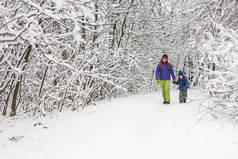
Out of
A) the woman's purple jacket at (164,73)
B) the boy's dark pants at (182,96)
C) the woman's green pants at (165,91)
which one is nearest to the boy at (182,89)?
the boy's dark pants at (182,96)

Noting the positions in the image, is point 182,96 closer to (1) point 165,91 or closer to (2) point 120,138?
(1) point 165,91

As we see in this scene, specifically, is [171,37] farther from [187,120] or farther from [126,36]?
[187,120]

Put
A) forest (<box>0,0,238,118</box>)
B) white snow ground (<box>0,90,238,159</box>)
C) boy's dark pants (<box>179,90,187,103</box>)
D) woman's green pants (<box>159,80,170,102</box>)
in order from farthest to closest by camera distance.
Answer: boy's dark pants (<box>179,90,187,103</box>), woman's green pants (<box>159,80,170,102</box>), forest (<box>0,0,238,118</box>), white snow ground (<box>0,90,238,159</box>)

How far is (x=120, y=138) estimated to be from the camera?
356 cm

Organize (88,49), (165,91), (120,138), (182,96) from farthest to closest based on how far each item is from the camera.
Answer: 1. (182,96)
2. (165,91)
3. (88,49)
4. (120,138)

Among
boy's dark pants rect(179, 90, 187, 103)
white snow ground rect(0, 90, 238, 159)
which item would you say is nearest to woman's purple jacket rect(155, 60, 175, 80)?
boy's dark pants rect(179, 90, 187, 103)

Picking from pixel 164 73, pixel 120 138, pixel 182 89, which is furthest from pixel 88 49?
pixel 120 138

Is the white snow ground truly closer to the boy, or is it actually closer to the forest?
the forest

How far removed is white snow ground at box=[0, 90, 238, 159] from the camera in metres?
2.87

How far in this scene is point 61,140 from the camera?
11.5ft

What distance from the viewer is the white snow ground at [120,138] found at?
2873 millimetres

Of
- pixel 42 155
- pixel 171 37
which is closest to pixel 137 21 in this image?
pixel 171 37

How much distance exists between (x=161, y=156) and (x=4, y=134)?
285cm

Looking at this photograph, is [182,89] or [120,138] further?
[182,89]
